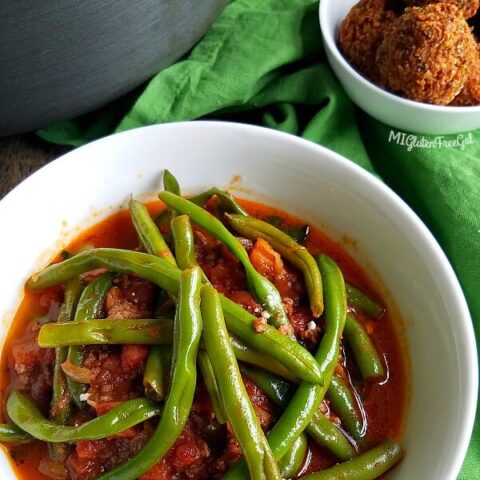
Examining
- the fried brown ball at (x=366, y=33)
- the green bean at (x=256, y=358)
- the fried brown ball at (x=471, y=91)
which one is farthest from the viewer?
the fried brown ball at (x=366, y=33)

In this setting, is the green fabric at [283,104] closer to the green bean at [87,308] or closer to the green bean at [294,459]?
the green bean at [87,308]

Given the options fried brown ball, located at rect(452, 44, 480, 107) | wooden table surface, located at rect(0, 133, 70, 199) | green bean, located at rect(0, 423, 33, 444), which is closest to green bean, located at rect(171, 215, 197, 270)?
green bean, located at rect(0, 423, 33, 444)

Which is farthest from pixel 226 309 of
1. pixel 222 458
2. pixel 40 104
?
pixel 40 104

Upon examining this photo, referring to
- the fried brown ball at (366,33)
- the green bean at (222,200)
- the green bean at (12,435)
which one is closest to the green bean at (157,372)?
the green bean at (12,435)

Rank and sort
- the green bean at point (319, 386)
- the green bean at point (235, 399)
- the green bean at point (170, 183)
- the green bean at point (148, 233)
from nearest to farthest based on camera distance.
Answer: the green bean at point (235, 399) < the green bean at point (319, 386) < the green bean at point (148, 233) < the green bean at point (170, 183)

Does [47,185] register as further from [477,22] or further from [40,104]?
[477,22]

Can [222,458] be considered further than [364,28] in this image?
No
